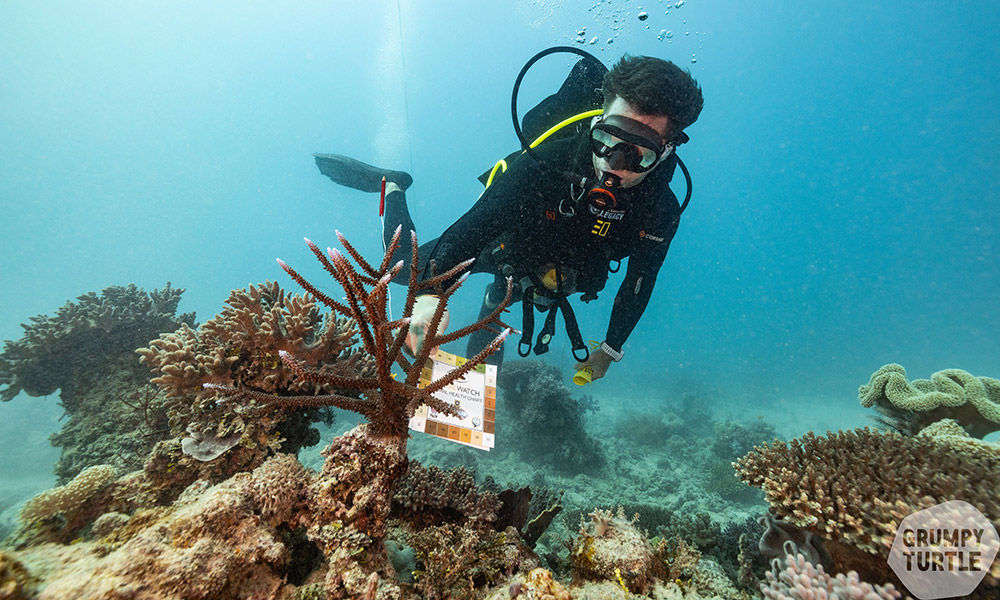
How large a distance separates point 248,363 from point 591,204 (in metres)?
3.92

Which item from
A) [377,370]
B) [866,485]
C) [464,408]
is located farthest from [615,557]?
[377,370]

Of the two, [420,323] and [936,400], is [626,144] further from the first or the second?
[936,400]

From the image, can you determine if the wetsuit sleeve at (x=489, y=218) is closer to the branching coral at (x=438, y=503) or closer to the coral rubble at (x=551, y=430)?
the branching coral at (x=438, y=503)

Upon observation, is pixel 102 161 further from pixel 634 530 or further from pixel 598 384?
pixel 634 530

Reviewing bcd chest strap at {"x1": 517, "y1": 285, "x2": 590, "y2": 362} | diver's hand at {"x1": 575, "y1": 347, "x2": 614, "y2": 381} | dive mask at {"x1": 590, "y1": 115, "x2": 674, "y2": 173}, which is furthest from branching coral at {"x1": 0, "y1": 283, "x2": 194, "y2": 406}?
dive mask at {"x1": 590, "y1": 115, "x2": 674, "y2": 173}

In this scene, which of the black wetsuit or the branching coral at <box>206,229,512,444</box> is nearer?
the branching coral at <box>206,229,512,444</box>

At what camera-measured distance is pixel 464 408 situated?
9.16 ft

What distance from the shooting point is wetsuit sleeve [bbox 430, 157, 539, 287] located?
4.09m

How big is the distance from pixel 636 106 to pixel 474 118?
80.3m

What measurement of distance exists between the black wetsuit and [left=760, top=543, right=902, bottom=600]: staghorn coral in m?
2.74

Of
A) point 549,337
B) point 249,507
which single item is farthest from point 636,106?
point 249,507

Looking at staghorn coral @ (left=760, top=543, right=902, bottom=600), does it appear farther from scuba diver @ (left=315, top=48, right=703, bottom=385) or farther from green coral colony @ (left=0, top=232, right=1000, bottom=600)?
scuba diver @ (left=315, top=48, right=703, bottom=385)

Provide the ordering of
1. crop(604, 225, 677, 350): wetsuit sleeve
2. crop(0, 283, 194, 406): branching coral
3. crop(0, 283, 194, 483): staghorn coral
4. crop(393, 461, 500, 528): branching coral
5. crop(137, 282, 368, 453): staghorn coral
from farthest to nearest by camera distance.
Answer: crop(0, 283, 194, 406): branching coral → crop(604, 225, 677, 350): wetsuit sleeve → crop(0, 283, 194, 483): staghorn coral → crop(137, 282, 368, 453): staghorn coral → crop(393, 461, 500, 528): branching coral

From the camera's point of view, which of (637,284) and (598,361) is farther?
(637,284)
